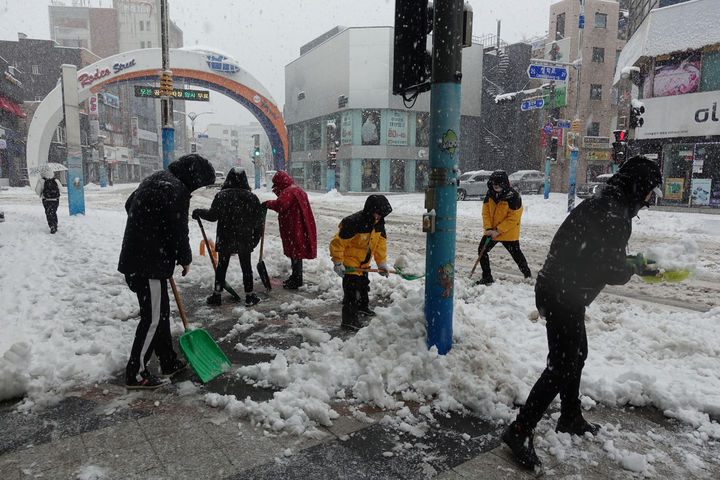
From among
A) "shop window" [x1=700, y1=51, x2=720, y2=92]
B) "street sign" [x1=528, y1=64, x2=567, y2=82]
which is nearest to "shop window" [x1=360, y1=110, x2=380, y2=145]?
"street sign" [x1=528, y1=64, x2=567, y2=82]

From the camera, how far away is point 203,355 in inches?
159

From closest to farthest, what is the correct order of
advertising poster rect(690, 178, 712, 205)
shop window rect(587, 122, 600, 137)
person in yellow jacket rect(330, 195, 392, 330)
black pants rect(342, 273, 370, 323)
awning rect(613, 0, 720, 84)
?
person in yellow jacket rect(330, 195, 392, 330) < black pants rect(342, 273, 370, 323) < awning rect(613, 0, 720, 84) < advertising poster rect(690, 178, 712, 205) < shop window rect(587, 122, 600, 137)

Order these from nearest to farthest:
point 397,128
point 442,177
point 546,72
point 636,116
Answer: point 442,177
point 636,116
point 546,72
point 397,128

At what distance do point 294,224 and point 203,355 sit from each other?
306cm

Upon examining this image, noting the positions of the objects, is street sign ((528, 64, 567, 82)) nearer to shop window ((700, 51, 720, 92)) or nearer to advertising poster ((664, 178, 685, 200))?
shop window ((700, 51, 720, 92))

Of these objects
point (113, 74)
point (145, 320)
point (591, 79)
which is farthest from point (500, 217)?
point (591, 79)

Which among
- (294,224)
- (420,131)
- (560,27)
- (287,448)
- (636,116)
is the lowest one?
(287,448)

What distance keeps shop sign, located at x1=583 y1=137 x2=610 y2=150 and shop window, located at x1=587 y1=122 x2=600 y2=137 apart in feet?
1.54

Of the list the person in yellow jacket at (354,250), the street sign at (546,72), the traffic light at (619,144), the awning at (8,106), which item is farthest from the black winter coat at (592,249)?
the awning at (8,106)

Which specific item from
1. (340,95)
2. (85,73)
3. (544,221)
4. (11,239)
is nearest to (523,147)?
(340,95)

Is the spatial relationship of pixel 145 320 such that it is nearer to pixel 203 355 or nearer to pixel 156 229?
pixel 203 355

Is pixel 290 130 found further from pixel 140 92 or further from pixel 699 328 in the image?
pixel 699 328

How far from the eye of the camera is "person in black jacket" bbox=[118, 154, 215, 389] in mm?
3617

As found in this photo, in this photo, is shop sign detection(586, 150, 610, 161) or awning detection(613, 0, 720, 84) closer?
awning detection(613, 0, 720, 84)
